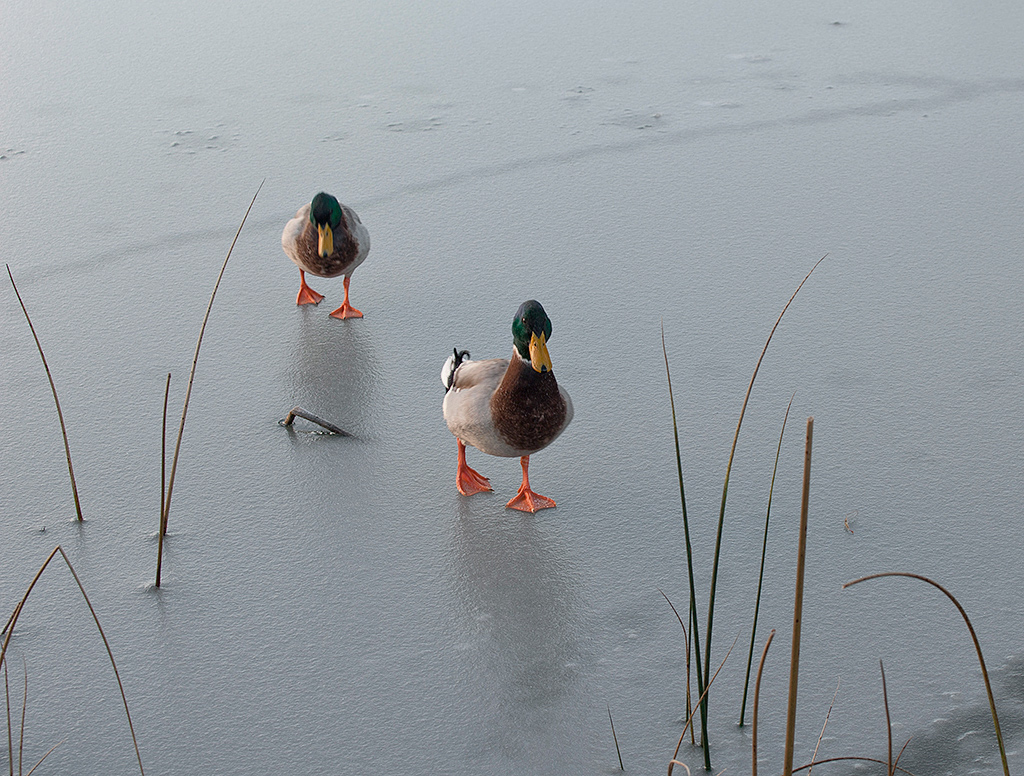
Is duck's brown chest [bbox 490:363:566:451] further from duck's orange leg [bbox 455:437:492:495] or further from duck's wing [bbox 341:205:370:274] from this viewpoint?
duck's wing [bbox 341:205:370:274]

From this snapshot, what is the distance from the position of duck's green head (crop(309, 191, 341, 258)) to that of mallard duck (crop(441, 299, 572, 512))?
37.6 inches

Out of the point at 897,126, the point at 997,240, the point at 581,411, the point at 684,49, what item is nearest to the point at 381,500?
the point at 581,411

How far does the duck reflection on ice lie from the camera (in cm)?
189

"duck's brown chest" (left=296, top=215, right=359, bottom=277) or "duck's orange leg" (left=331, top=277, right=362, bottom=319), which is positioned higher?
"duck's brown chest" (left=296, top=215, right=359, bottom=277)

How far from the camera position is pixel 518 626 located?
83.6 inches

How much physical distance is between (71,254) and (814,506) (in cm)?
262

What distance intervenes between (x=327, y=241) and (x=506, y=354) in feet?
2.07

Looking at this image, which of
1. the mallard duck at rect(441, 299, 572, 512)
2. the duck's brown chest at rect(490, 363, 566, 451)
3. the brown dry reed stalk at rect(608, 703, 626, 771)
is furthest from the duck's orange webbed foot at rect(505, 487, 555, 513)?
the brown dry reed stalk at rect(608, 703, 626, 771)

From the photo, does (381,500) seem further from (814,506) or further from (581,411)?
(814,506)

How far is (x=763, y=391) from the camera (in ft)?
9.47

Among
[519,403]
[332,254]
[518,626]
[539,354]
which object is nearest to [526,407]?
[519,403]

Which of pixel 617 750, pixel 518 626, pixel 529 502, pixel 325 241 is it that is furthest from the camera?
pixel 325 241

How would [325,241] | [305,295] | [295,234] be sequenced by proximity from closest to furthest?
[325,241], [295,234], [305,295]

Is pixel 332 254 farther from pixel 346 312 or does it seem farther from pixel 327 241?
pixel 346 312
